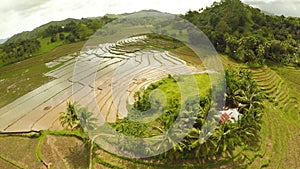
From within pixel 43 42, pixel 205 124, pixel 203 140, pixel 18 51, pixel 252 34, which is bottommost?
A: pixel 203 140

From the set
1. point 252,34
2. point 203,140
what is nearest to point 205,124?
point 203,140

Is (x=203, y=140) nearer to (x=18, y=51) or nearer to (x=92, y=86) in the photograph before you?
(x=92, y=86)

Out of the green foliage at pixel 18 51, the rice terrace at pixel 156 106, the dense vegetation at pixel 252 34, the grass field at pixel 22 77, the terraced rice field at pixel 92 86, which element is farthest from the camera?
the green foliage at pixel 18 51

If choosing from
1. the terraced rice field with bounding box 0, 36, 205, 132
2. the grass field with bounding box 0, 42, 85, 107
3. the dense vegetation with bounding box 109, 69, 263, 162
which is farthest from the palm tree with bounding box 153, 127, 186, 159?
the grass field with bounding box 0, 42, 85, 107

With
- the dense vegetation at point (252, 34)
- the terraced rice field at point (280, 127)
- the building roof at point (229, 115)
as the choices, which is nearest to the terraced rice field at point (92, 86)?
the building roof at point (229, 115)

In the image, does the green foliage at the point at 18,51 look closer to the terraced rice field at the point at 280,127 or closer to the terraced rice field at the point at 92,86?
the terraced rice field at the point at 92,86

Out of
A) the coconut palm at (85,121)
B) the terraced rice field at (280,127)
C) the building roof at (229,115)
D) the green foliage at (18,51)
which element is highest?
the green foliage at (18,51)
